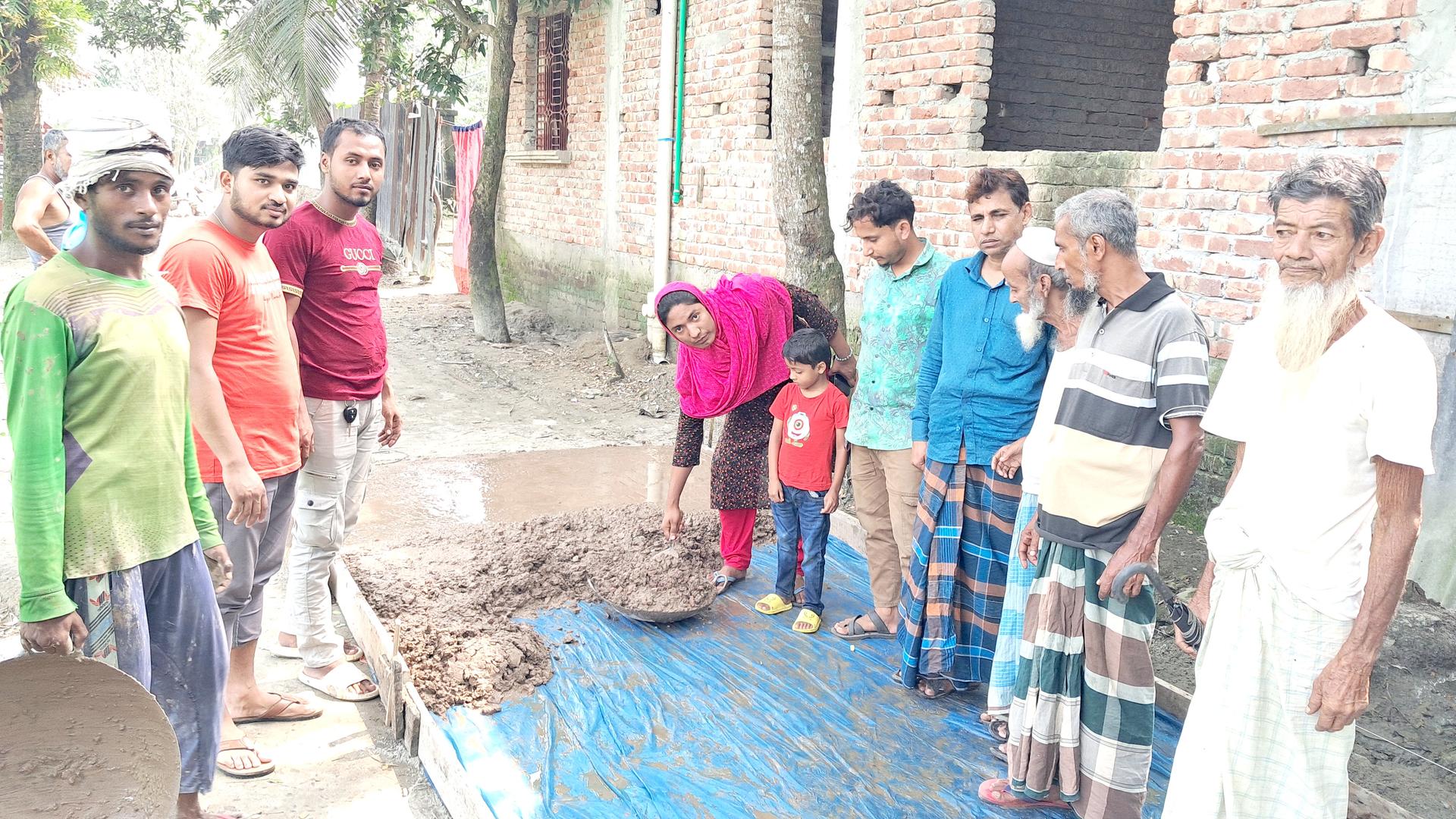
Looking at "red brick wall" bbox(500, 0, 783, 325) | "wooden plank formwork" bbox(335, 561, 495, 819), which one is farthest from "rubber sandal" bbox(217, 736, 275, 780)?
"red brick wall" bbox(500, 0, 783, 325)

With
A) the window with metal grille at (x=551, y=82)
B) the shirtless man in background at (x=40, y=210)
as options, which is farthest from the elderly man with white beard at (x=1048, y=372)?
the window with metal grille at (x=551, y=82)

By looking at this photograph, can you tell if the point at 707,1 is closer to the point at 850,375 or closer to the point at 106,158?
the point at 850,375

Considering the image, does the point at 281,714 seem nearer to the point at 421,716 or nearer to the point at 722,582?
the point at 421,716

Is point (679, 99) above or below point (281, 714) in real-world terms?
above

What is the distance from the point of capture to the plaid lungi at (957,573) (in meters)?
3.48

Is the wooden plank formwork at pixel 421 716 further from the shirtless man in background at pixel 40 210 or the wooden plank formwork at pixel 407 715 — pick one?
Answer: the shirtless man in background at pixel 40 210

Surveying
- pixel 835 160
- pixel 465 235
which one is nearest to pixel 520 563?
pixel 835 160

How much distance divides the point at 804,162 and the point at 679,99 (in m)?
3.84

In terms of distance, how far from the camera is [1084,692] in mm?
2818

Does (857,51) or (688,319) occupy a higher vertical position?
(857,51)

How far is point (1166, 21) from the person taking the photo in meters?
8.39

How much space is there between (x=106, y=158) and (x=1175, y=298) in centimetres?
257

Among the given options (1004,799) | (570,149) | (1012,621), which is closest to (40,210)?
(1012,621)

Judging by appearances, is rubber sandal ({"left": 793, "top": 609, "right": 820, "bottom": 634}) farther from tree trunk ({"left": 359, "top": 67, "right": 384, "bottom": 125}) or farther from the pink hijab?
tree trunk ({"left": 359, "top": 67, "right": 384, "bottom": 125})
